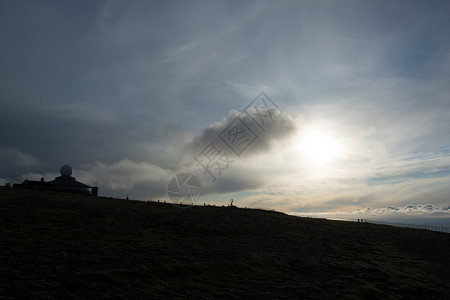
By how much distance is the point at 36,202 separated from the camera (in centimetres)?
3825

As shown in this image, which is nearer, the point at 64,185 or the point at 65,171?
the point at 64,185

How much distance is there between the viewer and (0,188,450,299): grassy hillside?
16.1 m

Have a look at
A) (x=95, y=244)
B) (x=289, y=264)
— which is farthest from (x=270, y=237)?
(x=95, y=244)

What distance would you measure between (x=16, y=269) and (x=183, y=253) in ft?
36.4

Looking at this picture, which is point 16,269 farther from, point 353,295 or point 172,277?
point 353,295

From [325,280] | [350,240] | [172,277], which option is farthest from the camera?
[350,240]

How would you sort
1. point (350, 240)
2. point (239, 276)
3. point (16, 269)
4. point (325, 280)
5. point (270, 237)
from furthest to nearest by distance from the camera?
1. point (350, 240)
2. point (270, 237)
3. point (325, 280)
4. point (239, 276)
5. point (16, 269)

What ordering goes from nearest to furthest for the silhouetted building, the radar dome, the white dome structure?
the silhouetted building, the white dome structure, the radar dome

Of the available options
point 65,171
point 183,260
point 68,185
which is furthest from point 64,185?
point 183,260

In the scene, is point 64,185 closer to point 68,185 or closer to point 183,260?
point 68,185

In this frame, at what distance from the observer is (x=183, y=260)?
22.1m

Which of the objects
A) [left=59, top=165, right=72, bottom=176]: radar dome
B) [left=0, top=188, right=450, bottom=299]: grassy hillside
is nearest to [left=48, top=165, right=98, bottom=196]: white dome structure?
[left=59, top=165, right=72, bottom=176]: radar dome

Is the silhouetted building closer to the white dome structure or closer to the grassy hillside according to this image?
the white dome structure

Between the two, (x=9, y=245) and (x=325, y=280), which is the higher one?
(x=9, y=245)
